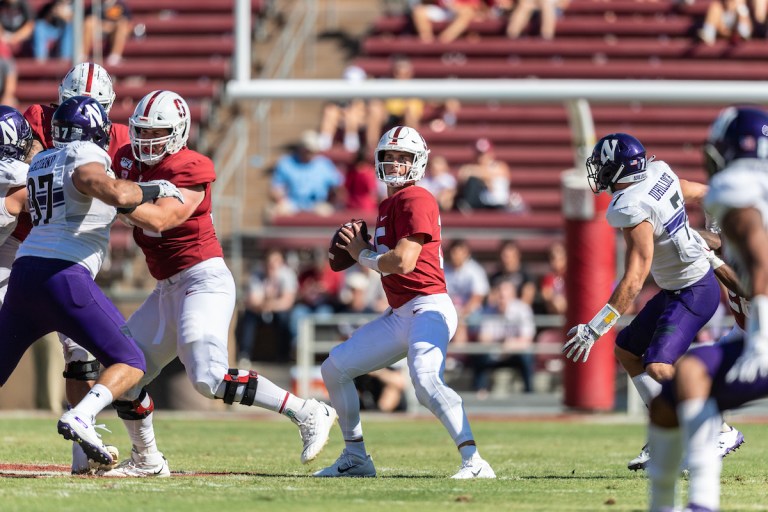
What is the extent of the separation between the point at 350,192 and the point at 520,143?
326 centimetres

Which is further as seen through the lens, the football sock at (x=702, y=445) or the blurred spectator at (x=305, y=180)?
the blurred spectator at (x=305, y=180)

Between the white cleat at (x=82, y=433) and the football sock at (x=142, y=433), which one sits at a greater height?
the white cleat at (x=82, y=433)

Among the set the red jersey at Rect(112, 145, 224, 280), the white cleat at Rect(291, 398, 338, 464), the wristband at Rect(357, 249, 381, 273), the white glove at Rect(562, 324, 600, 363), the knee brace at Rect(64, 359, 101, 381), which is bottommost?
the white cleat at Rect(291, 398, 338, 464)

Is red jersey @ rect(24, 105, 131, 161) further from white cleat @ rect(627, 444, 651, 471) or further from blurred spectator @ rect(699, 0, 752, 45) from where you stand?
blurred spectator @ rect(699, 0, 752, 45)

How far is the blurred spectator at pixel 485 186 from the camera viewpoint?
16094 mm

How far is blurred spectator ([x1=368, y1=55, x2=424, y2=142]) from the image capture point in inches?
682

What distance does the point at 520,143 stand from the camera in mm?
18328

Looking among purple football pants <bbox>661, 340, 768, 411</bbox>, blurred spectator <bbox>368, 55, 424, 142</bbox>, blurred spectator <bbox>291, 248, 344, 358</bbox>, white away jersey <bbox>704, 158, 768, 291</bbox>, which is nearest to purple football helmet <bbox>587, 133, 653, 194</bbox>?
white away jersey <bbox>704, 158, 768, 291</bbox>

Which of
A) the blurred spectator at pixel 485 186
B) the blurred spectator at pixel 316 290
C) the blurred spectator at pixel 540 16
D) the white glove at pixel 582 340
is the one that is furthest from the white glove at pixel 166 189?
the blurred spectator at pixel 540 16

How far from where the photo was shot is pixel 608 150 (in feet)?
24.0

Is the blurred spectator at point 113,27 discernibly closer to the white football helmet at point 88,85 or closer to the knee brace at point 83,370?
the white football helmet at point 88,85

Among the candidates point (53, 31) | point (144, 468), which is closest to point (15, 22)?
point (53, 31)

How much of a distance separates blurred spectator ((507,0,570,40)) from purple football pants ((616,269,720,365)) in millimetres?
11905

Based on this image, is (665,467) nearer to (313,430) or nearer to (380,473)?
(313,430)
